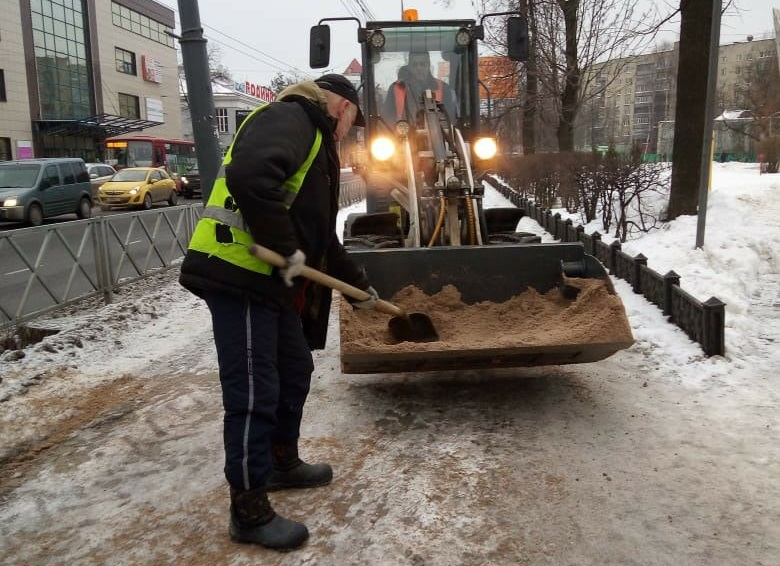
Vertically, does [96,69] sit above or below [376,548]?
above

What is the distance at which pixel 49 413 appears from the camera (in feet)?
15.1

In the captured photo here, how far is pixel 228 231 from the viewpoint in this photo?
2881 mm

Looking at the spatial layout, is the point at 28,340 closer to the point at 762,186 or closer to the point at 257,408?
the point at 257,408

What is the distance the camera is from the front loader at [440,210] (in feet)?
13.5

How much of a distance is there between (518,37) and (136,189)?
19236 millimetres

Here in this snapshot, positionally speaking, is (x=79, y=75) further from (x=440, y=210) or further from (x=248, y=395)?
(x=248, y=395)

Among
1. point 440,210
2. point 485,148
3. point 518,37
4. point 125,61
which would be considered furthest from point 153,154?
point 440,210

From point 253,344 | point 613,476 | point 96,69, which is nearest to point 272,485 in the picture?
point 253,344

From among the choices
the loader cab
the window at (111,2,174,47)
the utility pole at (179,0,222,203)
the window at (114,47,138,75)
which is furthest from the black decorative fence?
the window at (111,2,174,47)

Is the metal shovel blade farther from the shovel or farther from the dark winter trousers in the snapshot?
the dark winter trousers

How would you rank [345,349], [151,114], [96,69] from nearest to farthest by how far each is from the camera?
1. [345,349]
2. [96,69]
3. [151,114]

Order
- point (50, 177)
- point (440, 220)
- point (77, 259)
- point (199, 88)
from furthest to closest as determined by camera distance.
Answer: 1. point (50, 177)
2. point (77, 259)
3. point (199, 88)
4. point (440, 220)

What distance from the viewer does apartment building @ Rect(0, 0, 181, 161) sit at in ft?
117

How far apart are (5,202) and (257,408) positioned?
1726 cm
